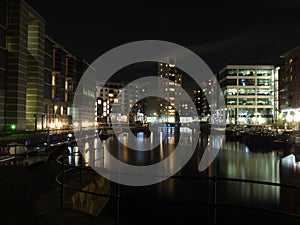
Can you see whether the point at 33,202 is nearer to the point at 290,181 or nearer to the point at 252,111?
the point at 290,181

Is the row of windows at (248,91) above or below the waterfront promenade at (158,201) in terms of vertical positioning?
above

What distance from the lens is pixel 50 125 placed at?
6488 centimetres

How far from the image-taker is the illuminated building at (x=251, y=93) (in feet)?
387

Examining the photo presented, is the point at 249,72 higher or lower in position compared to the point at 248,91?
higher

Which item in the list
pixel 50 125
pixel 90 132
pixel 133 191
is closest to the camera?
pixel 133 191

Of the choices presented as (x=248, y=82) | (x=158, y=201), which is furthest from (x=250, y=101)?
(x=158, y=201)

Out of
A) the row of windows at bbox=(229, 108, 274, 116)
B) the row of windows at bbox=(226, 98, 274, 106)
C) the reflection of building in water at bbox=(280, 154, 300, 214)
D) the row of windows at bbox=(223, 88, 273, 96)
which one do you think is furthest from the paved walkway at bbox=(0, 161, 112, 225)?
the row of windows at bbox=(223, 88, 273, 96)

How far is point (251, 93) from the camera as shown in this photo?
120 meters

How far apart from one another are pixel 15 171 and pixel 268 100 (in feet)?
386

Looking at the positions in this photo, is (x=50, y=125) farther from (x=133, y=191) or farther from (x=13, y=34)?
(x=133, y=191)

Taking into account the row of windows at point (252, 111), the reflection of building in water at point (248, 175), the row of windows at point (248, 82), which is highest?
the row of windows at point (248, 82)

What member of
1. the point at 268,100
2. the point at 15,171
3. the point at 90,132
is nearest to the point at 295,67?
the point at 268,100

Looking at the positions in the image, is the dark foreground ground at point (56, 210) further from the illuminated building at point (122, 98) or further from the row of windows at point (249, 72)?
the illuminated building at point (122, 98)

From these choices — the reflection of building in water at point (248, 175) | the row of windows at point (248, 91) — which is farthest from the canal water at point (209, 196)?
the row of windows at point (248, 91)
